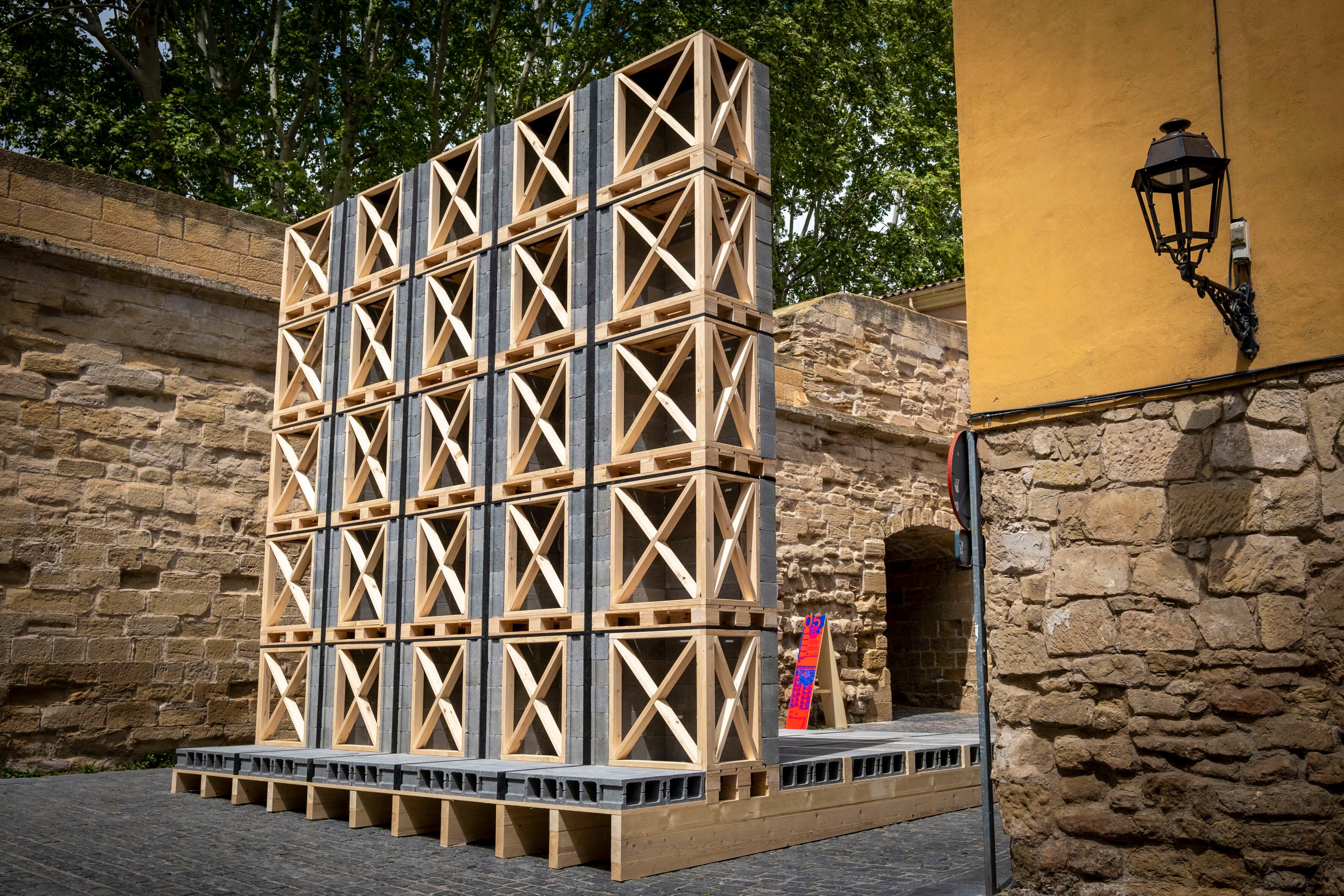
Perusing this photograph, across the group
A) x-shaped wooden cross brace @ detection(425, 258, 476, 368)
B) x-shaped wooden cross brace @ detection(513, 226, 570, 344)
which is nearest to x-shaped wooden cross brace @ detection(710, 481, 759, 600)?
x-shaped wooden cross brace @ detection(513, 226, 570, 344)

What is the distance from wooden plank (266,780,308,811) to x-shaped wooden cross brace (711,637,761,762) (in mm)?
3250

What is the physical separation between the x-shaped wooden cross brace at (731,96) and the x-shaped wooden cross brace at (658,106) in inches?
2.6

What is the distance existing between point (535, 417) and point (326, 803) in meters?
3.11

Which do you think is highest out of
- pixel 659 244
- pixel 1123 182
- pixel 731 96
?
pixel 731 96

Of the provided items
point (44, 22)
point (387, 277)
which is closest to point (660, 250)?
point (387, 277)

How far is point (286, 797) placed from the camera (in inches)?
359

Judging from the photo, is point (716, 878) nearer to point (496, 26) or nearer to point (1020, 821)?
point (1020, 821)

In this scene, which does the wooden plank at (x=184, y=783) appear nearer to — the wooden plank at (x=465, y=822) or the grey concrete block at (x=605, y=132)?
the wooden plank at (x=465, y=822)

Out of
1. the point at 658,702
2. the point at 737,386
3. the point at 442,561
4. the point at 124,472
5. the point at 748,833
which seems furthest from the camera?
the point at 124,472

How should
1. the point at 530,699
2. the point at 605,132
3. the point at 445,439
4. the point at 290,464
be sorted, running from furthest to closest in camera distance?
the point at 290,464 → the point at 445,439 → the point at 605,132 → the point at 530,699

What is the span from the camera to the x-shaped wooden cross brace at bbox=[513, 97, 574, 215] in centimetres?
924

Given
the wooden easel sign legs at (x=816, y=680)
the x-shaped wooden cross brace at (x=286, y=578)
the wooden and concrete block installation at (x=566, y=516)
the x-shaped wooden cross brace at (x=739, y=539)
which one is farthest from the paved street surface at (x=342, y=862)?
the wooden easel sign legs at (x=816, y=680)

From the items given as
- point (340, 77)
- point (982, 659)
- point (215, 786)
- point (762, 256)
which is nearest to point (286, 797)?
point (215, 786)

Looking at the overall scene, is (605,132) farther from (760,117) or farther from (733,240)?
(733,240)
